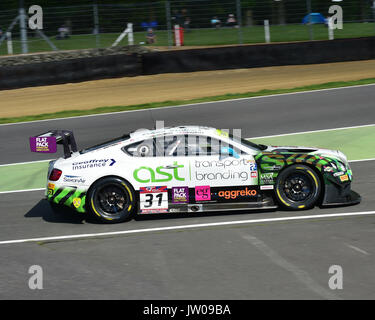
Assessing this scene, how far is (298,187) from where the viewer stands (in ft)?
28.9

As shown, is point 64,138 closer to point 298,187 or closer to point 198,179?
point 198,179

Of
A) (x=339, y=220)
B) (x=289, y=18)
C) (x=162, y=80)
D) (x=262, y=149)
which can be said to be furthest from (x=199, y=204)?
(x=289, y=18)

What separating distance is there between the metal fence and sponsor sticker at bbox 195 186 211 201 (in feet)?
52.5

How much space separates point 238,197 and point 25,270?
323 cm

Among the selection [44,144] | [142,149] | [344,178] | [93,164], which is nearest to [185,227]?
[142,149]

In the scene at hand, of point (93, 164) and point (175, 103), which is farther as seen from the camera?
point (175, 103)

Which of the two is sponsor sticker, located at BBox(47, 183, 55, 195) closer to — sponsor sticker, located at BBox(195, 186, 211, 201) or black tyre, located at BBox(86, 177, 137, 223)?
black tyre, located at BBox(86, 177, 137, 223)

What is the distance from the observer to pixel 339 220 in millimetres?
8320

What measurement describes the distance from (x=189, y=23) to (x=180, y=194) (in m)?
17.4

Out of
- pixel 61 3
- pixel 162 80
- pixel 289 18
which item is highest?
pixel 61 3

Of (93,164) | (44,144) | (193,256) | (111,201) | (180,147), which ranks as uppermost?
(44,144)
